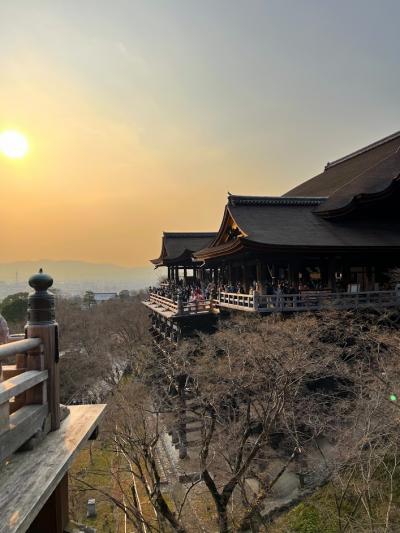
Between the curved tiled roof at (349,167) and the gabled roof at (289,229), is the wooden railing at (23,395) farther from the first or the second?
the curved tiled roof at (349,167)

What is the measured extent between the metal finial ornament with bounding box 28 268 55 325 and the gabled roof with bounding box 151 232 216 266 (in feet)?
87.0

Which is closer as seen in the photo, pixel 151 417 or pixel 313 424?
pixel 313 424

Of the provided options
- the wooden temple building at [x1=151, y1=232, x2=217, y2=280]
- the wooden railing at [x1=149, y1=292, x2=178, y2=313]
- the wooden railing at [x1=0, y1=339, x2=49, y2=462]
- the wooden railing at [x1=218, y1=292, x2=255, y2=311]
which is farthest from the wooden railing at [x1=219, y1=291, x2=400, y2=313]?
the wooden temple building at [x1=151, y1=232, x2=217, y2=280]

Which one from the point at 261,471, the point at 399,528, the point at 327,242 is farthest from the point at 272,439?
the point at 327,242

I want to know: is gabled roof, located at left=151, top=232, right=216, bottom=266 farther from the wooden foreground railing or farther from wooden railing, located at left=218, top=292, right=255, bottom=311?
the wooden foreground railing

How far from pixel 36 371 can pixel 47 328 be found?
0.99 ft

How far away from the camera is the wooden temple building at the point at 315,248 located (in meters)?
14.9

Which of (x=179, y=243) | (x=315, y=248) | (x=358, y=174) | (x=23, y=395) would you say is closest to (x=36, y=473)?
(x=23, y=395)

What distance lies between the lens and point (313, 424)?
474 inches

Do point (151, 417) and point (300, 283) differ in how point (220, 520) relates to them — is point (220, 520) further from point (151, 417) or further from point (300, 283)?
point (300, 283)

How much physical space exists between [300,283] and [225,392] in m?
7.58

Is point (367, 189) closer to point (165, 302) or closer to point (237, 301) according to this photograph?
point (237, 301)

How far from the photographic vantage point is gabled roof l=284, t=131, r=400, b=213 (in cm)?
2050

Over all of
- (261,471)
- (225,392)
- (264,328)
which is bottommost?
(261,471)
